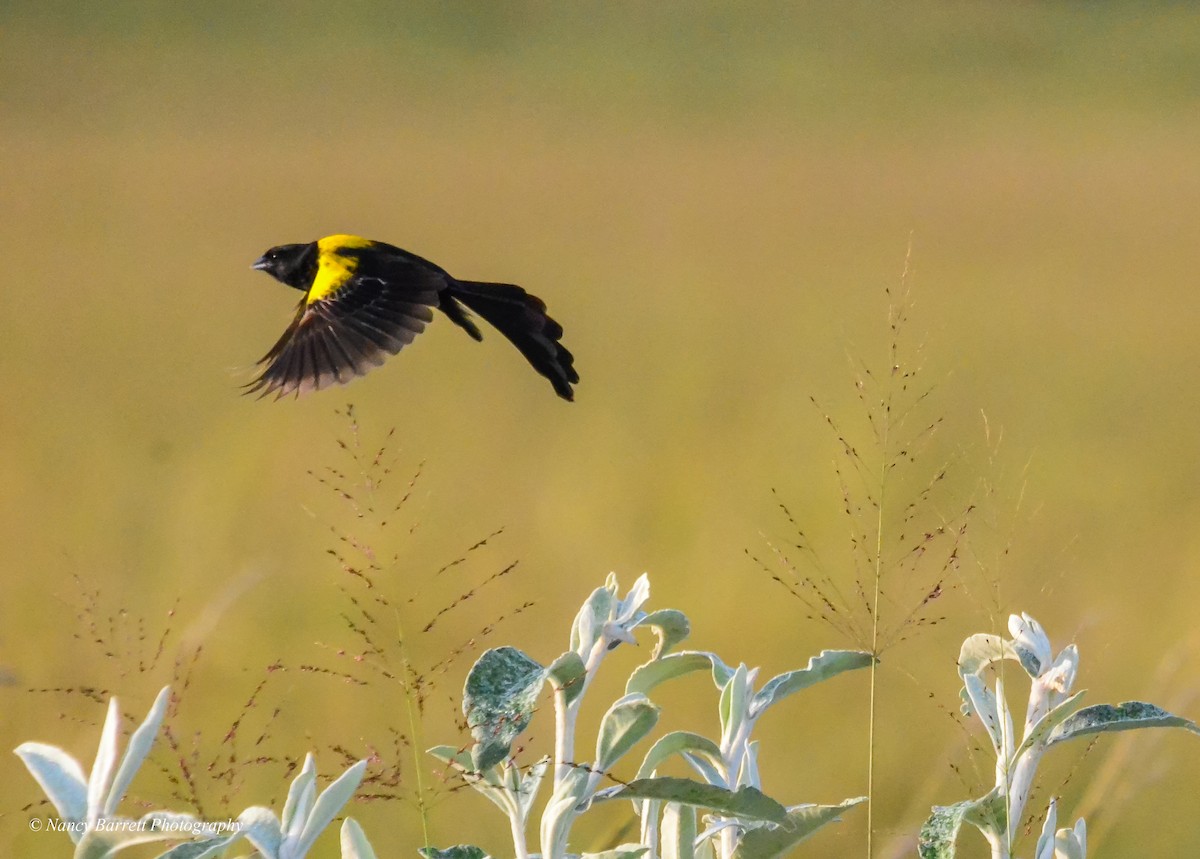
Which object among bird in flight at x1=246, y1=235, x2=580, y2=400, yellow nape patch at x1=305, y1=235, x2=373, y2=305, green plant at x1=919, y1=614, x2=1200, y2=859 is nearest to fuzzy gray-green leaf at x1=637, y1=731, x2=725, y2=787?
green plant at x1=919, y1=614, x2=1200, y2=859

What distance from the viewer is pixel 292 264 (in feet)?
5.15

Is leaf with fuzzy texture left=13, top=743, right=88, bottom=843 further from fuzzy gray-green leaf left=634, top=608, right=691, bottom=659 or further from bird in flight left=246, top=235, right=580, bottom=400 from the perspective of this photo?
bird in flight left=246, top=235, right=580, bottom=400

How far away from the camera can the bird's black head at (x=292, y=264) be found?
5.04ft

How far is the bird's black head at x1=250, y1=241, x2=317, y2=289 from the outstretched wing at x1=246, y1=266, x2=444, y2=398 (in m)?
0.20

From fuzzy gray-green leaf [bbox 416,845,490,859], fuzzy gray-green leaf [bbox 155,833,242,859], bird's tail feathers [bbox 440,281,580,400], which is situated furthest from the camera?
bird's tail feathers [bbox 440,281,580,400]

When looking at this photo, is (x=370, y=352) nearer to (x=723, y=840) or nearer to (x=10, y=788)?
(x=723, y=840)

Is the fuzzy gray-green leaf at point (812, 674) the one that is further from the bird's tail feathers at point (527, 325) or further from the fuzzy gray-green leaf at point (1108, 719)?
the bird's tail feathers at point (527, 325)

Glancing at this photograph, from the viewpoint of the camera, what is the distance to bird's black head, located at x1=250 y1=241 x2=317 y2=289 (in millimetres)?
1537

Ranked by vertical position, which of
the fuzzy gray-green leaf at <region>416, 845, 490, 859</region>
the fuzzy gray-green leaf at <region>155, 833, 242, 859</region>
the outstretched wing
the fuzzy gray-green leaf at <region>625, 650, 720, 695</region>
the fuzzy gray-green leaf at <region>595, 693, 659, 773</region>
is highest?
the outstretched wing

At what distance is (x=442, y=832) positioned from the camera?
199 centimetres

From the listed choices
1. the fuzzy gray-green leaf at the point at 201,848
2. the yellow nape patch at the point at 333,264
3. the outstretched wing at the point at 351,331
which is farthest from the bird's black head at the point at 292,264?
the fuzzy gray-green leaf at the point at 201,848

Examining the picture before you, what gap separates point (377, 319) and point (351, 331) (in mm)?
27

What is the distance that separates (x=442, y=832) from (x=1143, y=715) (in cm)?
146

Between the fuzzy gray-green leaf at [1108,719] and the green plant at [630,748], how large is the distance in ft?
0.33
